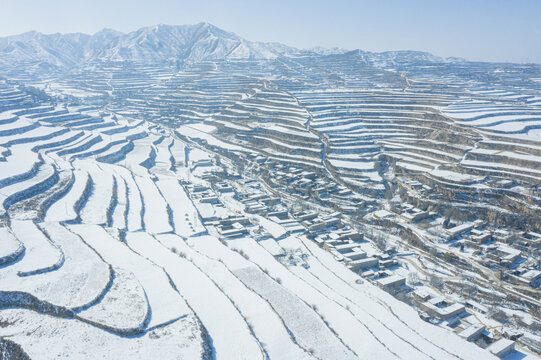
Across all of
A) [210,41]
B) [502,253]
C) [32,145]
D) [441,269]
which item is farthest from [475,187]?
[210,41]

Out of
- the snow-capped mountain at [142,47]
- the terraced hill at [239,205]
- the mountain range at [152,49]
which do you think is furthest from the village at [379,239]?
the snow-capped mountain at [142,47]

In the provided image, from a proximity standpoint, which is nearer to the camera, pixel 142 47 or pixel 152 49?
pixel 142 47

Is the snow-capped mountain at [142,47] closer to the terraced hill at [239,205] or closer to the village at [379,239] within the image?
the terraced hill at [239,205]

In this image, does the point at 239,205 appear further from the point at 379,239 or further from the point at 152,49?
the point at 152,49

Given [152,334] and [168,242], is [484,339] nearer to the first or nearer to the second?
[152,334]

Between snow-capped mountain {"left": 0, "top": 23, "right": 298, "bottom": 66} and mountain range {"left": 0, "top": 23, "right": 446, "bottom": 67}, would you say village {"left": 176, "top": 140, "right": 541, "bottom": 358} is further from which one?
snow-capped mountain {"left": 0, "top": 23, "right": 298, "bottom": 66}

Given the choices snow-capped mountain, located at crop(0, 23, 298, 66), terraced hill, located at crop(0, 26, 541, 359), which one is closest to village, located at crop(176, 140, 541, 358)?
terraced hill, located at crop(0, 26, 541, 359)

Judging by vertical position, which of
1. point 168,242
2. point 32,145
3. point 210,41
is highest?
point 210,41

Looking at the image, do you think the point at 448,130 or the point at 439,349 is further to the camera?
the point at 448,130

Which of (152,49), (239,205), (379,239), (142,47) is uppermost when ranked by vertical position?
(142,47)

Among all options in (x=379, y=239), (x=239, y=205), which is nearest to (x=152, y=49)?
(x=239, y=205)

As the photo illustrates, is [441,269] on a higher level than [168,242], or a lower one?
lower
